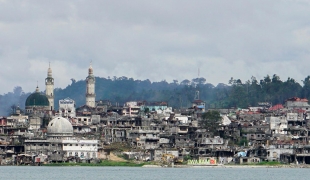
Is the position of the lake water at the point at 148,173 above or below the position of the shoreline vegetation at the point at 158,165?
below

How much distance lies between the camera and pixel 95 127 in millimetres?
129750

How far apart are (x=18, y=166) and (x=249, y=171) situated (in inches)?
904

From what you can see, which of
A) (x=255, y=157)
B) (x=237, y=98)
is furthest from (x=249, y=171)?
(x=237, y=98)

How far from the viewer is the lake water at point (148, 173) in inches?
3469

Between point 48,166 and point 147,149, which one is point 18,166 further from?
point 147,149

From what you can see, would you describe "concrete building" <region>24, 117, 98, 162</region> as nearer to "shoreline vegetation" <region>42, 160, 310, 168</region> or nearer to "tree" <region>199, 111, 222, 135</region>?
"shoreline vegetation" <region>42, 160, 310, 168</region>

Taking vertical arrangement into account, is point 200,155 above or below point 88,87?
below

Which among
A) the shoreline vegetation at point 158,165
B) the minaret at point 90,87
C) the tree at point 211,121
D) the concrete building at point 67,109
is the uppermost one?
the minaret at point 90,87

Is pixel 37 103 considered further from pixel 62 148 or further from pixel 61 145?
pixel 62 148

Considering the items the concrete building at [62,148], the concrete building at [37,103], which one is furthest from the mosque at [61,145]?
the concrete building at [37,103]

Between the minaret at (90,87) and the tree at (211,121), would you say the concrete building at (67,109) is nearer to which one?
the minaret at (90,87)

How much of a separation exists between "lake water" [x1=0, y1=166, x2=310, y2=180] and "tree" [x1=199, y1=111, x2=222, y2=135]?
21.5 meters

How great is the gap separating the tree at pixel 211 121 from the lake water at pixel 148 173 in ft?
70.4

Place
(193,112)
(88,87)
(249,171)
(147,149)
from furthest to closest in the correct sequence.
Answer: (88,87)
(193,112)
(147,149)
(249,171)
